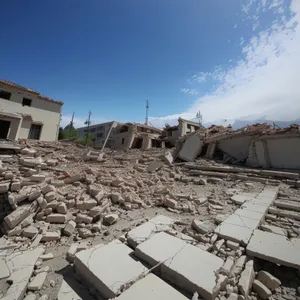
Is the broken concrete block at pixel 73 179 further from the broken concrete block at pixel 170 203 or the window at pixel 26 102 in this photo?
the window at pixel 26 102

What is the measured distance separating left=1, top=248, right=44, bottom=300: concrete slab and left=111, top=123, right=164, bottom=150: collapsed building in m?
16.5

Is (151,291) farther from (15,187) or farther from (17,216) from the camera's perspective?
(15,187)

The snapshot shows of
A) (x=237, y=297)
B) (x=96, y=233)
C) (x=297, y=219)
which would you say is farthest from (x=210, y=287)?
(x=297, y=219)

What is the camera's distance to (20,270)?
2.12 m

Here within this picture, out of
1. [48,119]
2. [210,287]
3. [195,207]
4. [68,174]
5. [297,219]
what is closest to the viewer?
[210,287]

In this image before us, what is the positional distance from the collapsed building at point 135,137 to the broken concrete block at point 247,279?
1692cm

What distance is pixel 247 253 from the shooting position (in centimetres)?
221

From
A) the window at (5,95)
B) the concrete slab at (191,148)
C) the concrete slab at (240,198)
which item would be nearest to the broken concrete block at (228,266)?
the concrete slab at (240,198)

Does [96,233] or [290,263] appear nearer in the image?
[290,263]

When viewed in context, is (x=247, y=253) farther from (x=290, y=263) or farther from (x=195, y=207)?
(x=195, y=207)

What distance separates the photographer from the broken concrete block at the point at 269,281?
184 cm

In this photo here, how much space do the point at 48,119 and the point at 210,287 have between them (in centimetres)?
1904

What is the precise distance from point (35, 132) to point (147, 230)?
17.4m

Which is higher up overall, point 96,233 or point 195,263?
point 195,263
